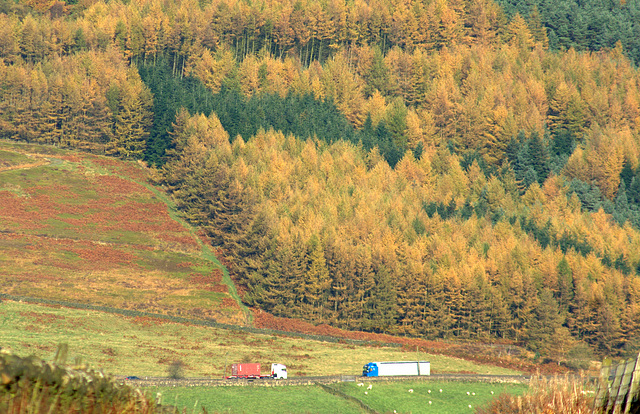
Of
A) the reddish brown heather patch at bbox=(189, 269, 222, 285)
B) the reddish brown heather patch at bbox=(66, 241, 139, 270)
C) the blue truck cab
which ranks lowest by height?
the blue truck cab

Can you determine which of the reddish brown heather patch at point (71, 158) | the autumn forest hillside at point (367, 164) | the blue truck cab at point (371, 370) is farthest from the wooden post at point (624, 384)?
the reddish brown heather patch at point (71, 158)

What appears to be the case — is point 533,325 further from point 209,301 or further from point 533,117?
point 533,117

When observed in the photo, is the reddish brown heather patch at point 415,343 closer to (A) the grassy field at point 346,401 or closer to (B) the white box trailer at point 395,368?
(B) the white box trailer at point 395,368

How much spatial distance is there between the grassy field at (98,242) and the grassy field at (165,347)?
924 cm

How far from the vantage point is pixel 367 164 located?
6038 inches

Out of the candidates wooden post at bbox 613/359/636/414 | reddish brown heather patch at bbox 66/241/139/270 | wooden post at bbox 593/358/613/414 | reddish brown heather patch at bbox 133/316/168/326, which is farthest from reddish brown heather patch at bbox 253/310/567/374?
wooden post at bbox 613/359/636/414

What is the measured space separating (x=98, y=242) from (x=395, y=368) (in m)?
59.0

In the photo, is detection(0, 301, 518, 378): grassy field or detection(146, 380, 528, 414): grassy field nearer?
detection(146, 380, 528, 414): grassy field

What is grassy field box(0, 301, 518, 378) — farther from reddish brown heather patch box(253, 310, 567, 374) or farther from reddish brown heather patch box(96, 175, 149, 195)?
reddish brown heather patch box(96, 175, 149, 195)

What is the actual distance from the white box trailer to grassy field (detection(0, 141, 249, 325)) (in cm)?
3188

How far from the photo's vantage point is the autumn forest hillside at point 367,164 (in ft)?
338

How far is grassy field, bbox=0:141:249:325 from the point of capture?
93938 millimetres

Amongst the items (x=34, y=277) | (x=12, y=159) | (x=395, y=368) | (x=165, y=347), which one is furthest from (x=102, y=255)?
(x=395, y=368)

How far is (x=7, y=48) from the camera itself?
168 metres
